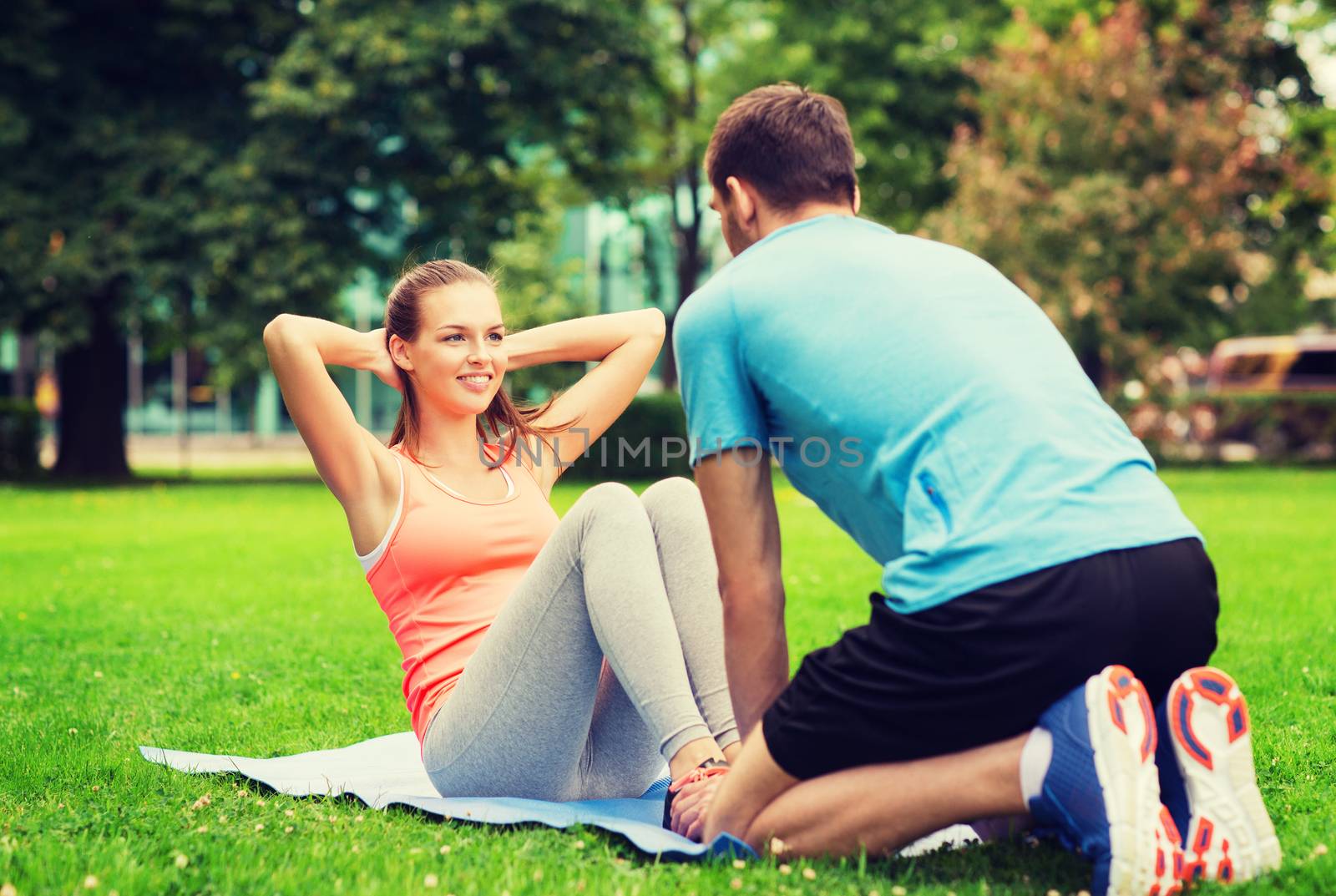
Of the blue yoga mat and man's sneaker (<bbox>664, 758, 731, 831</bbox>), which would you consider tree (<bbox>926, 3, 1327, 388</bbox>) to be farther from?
man's sneaker (<bbox>664, 758, 731, 831</bbox>)

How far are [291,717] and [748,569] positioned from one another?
9.34ft

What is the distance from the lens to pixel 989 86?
2266 cm

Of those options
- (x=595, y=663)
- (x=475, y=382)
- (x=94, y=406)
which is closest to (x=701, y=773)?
(x=595, y=663)

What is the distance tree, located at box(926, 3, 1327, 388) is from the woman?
61.0 feet

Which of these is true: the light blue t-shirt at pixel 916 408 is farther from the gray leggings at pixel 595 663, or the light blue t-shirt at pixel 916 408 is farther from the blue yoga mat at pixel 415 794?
the blue yoga mat at pixel 415 794

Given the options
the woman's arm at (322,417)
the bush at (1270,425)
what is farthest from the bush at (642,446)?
the woman's arm at (322,417)

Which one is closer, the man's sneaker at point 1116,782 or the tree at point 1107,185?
the man's sneaker at point 1116,782

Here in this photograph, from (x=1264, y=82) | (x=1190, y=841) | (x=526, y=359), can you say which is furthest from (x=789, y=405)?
(x=1264, y=82)

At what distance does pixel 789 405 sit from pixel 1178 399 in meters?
23.3

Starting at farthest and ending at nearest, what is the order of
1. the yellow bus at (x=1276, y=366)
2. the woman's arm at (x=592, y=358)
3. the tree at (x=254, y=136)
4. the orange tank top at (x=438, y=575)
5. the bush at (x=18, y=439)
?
the yellow bus at (x=1276, y=366), the bush at (x=18, y=439), the tree at (x=254, y=136), the woman's arm at (x=592, y=358), the orange tank top at (x=438, y=575)

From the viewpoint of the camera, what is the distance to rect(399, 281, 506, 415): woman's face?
12.5 ft

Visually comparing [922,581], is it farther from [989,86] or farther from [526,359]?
[989,86]

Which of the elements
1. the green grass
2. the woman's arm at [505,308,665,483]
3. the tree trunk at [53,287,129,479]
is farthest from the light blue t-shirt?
the tree trunk at [53,287,129,479]

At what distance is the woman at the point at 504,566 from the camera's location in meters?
3.23
